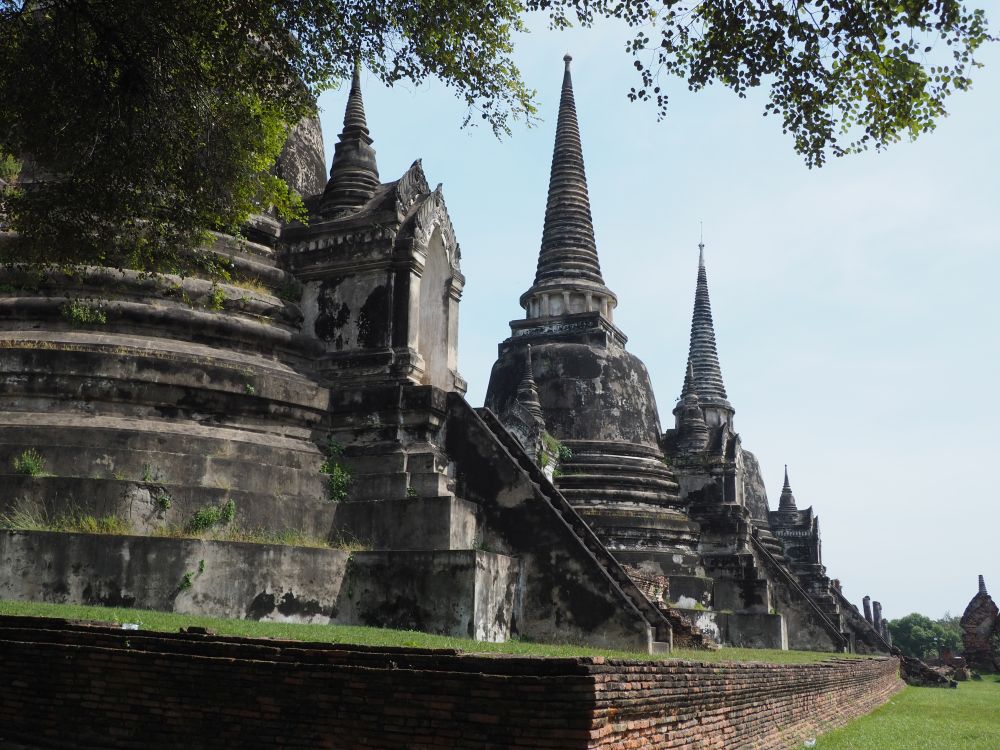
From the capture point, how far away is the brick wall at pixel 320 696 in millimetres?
5355

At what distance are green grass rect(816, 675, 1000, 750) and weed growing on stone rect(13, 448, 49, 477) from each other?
8088 millimetres

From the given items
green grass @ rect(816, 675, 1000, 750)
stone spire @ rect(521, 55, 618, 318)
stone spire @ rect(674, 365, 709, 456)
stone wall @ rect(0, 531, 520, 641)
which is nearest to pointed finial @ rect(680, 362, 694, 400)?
stone spire @ rect(674, 365, 709, 456)

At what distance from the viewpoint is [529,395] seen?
22.9 metres

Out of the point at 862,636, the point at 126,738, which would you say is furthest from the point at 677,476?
the point at 126,738

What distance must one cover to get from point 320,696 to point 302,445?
19.7 ft

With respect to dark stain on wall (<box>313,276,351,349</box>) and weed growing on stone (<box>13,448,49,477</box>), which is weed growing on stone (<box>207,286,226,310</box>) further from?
weed growing on stone (<box>13,448,49,477</box>)

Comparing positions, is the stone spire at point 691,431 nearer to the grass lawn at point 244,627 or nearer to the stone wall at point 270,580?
the stone wall at point 270,580

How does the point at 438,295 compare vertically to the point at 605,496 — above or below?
above

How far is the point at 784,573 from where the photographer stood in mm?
25875

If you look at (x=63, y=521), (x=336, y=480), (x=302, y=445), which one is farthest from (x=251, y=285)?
(x=63, y=521)

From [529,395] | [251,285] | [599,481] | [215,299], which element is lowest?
[599,481]

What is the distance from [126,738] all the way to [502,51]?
7344 mm

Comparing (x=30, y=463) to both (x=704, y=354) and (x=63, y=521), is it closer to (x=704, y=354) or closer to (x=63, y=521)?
(x=63, y=521)

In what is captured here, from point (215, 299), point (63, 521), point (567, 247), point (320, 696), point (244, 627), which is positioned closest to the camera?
point (320, 696)
